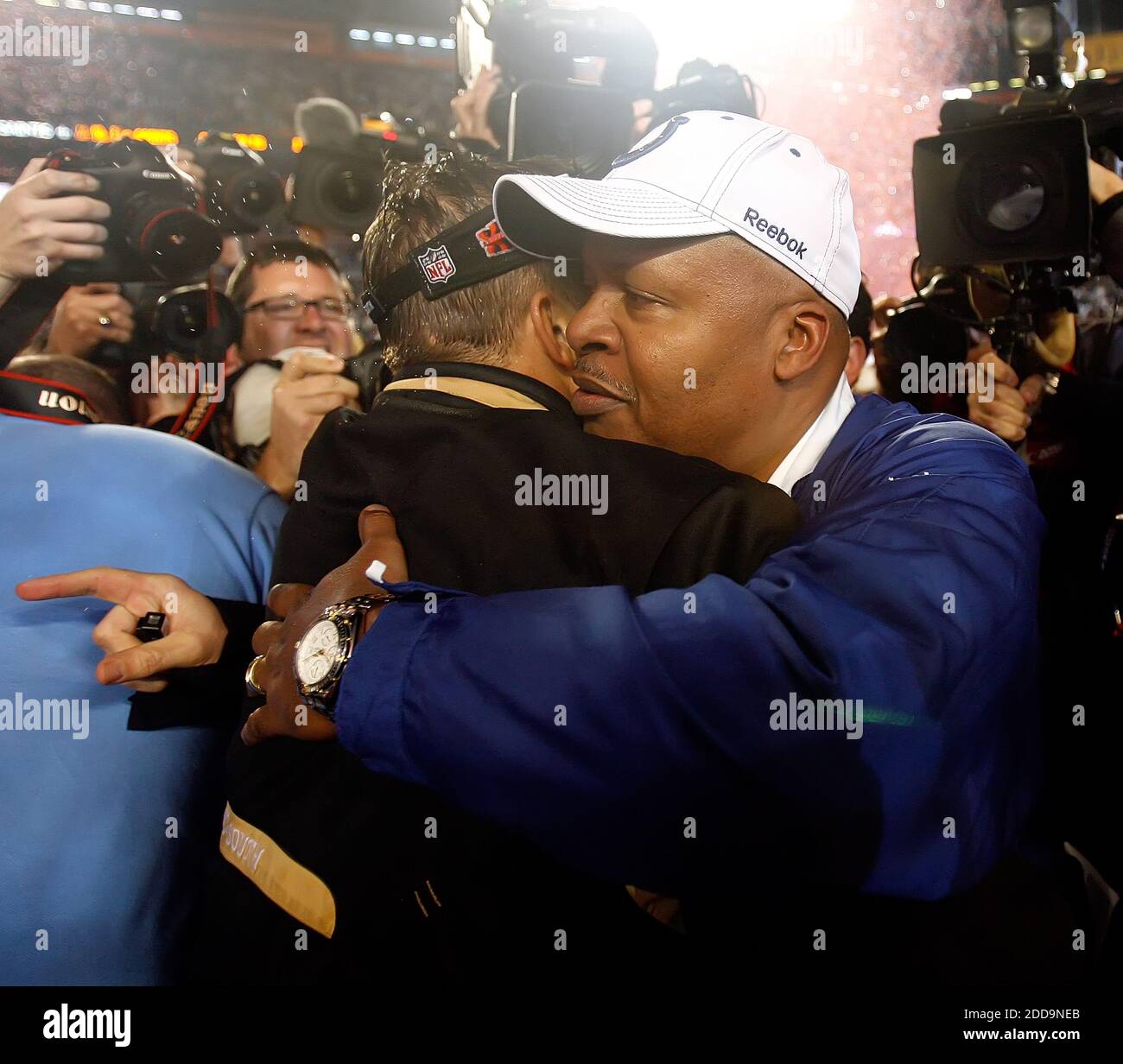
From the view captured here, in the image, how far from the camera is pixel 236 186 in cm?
223

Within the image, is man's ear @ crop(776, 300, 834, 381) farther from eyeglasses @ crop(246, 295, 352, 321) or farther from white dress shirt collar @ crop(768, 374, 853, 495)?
eyeglasses @ crop(246, 295, 352, 321)

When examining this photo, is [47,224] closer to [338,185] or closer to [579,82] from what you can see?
[338,185]

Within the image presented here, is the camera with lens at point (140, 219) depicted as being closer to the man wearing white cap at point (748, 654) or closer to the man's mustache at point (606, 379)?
the man wearing white cap at point (748, 654)

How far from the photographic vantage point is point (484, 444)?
1104 mm

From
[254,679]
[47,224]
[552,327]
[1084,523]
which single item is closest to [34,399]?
[47,224]

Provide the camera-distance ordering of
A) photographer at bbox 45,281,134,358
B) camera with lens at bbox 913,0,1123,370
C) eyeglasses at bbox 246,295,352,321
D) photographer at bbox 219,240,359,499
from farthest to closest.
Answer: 1. eyeglasses at bbox 246,295,352,321
2. photographer at bbox 45,281,134,358
3. photographer at bbox 219,240,359,499
4. camera with lens at bbox 913,0,1123,370

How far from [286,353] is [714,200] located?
49.2 inches

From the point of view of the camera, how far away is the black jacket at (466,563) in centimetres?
107

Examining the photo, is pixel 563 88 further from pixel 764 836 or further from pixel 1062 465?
pixel 764 836

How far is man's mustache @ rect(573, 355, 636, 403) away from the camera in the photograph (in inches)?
49.8

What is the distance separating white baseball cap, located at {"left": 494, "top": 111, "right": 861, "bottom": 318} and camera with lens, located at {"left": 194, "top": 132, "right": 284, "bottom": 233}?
47.0 inches

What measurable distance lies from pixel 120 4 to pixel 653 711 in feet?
13.6

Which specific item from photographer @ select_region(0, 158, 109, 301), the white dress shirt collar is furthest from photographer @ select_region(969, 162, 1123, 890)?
photographer @ select_region(0, 158, 109, 301)
